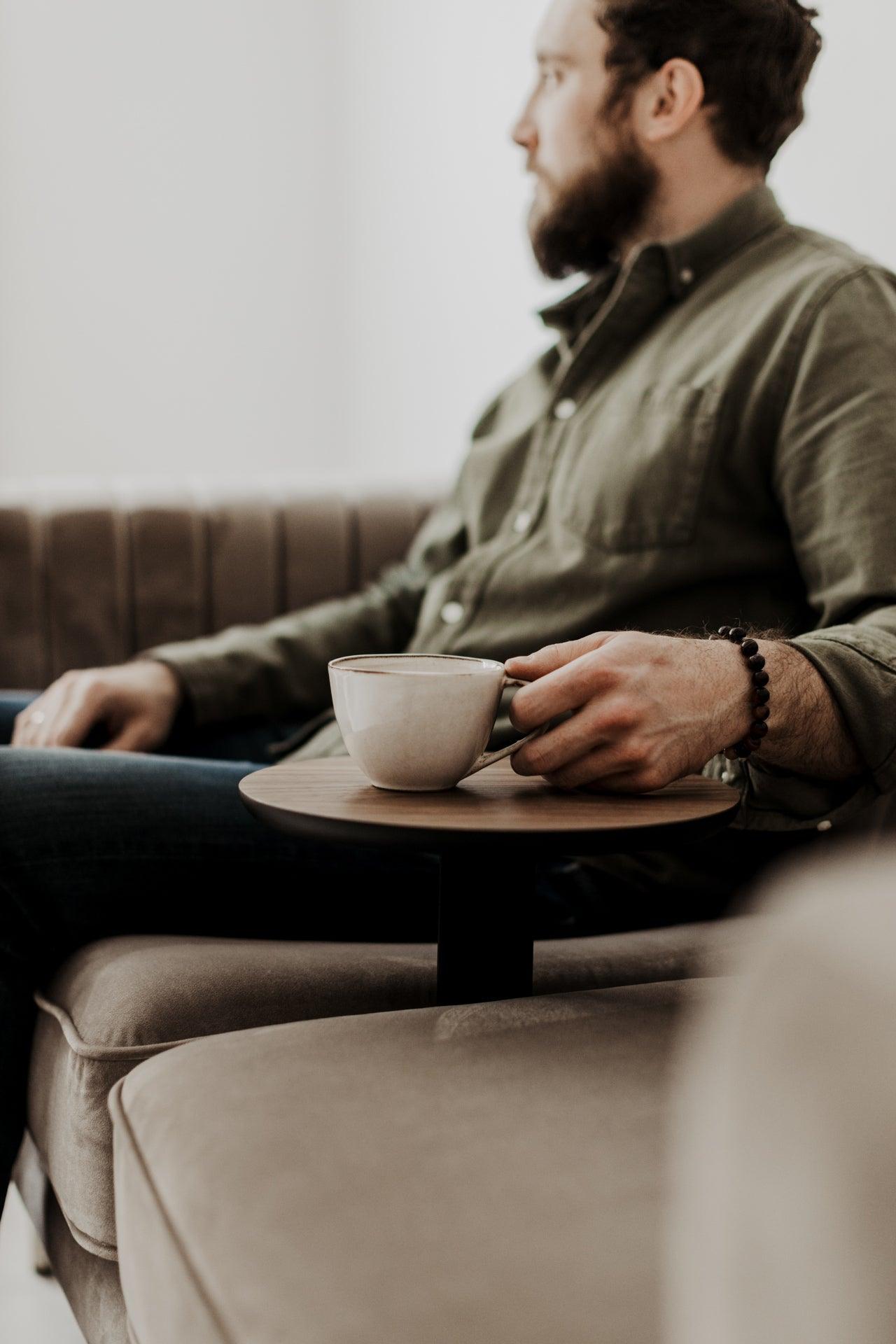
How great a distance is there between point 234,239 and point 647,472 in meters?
2.79

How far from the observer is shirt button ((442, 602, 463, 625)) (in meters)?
1.26

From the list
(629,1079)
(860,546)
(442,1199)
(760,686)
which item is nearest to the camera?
(442,1199)

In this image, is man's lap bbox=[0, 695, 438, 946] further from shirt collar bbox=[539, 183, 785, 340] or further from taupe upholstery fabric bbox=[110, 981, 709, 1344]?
shirt collar bbox=[539, 183, 785, 340]

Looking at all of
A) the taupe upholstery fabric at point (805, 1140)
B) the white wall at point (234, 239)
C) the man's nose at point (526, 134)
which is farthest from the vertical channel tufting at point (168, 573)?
the taupe upholstery fabric at point (805, 1140)

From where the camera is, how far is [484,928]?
77cm

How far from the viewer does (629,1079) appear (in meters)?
0.68

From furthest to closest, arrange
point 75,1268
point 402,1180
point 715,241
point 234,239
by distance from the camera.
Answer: point 234,239 → point 715,241 → point 75,1268 → point 402,1180

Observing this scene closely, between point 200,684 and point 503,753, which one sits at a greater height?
point 503,753

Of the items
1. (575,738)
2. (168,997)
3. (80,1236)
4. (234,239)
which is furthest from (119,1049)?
(234,239)

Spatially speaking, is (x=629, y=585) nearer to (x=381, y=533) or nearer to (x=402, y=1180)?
(x=402, y=1180)

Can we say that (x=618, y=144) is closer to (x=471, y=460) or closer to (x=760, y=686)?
(x=471, y=460)

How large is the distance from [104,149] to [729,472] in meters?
2.86

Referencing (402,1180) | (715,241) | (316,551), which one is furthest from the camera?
(316,551)

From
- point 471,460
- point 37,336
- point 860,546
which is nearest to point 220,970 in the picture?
point 860,546
